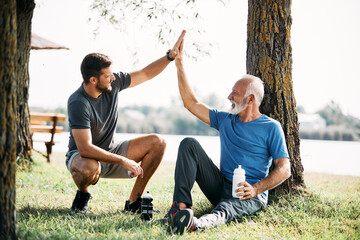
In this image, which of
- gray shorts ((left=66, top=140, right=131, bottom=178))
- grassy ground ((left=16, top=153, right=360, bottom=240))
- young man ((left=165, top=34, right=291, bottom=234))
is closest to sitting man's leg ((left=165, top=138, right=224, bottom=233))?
young man ((left=165, top=34, right=291, bottom=234))

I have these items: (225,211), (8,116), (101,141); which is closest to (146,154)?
(101,141)

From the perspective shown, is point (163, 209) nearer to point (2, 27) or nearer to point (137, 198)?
point (137, 198)

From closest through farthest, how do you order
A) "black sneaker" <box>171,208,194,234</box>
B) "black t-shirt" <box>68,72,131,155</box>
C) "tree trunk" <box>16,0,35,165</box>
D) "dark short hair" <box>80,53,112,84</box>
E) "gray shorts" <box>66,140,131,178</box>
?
"black sneaker" <box>171,208,194,234</box> < "black t-shirt" <box>68,72,131,155</box> < "dark short hair" <box>80,53,112,84</box> < "gray shorts" <box>66,140,131,178</box> < "tree trunk" <box>16,0,35,165</box>

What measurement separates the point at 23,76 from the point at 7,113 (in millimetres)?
5040

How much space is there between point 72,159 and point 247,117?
5.79 ft

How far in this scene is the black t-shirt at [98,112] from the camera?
12.7 ft

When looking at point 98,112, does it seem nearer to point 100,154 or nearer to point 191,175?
point 100,154

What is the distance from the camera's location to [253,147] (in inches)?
150

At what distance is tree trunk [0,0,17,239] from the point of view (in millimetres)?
2561

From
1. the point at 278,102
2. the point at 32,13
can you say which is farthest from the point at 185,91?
the point at 32,13

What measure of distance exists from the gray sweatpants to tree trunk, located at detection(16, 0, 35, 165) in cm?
440

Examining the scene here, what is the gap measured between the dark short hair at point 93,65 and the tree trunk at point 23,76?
326cm

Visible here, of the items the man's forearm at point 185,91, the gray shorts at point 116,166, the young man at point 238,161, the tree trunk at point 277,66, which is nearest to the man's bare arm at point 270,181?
the young man at point 238,161

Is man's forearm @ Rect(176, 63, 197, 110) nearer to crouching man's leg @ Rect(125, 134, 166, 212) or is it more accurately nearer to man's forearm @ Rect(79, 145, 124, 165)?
crouching man's leg @ Rect(125, 134, 166, 212)
